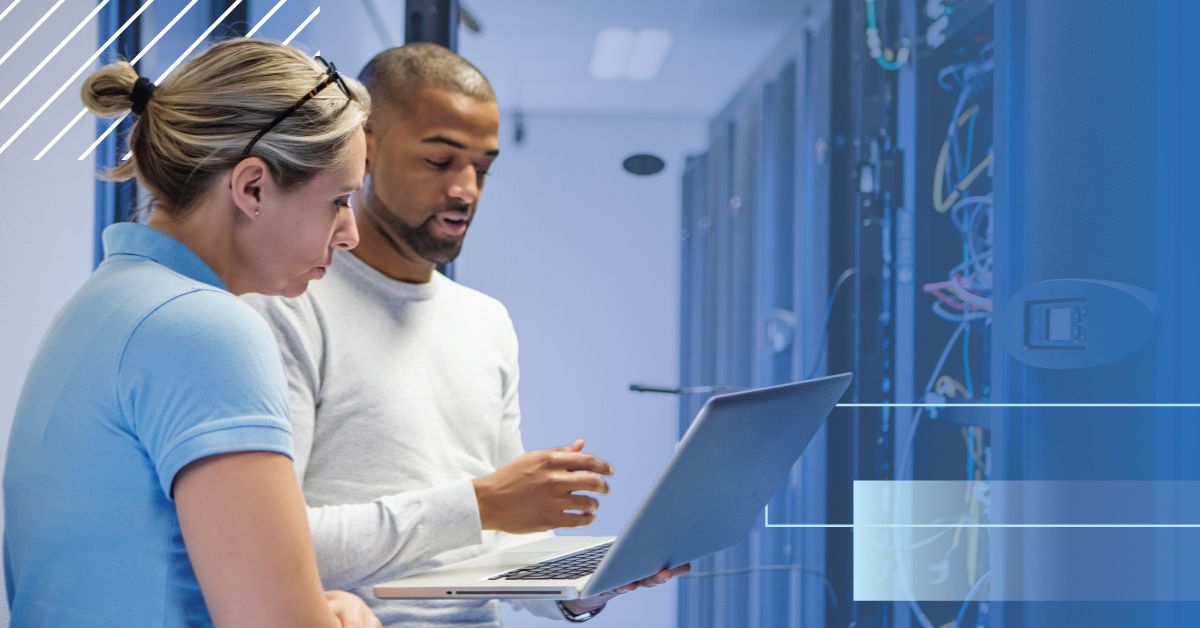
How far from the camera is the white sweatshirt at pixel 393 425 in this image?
0.88 meters

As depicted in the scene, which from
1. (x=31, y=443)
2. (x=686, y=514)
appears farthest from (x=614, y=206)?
(x=31, y=443)

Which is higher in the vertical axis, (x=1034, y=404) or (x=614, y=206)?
(x=614, y=206)

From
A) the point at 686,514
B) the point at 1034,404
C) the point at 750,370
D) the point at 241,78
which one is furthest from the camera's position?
the point at 750,370

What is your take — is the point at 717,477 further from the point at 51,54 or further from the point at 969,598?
the point at 51,54

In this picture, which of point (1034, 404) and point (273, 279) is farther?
point (1034, 404)

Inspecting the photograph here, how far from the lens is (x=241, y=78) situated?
23.6 inches

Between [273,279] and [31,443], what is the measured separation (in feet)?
0.68

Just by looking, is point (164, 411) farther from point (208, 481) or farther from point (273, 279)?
point (273, 279)

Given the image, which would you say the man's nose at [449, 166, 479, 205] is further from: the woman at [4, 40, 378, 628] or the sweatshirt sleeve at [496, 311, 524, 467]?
the woman at [4, 40, 378, 628]

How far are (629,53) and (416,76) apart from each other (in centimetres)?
76

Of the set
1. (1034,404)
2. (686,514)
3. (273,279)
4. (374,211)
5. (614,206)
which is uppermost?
(614,206)

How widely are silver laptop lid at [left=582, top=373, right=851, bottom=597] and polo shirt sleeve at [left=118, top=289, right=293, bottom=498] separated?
1.05 ft

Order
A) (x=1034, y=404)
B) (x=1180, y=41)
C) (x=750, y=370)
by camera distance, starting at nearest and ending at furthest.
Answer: (x=1180, y=41)
(x=1034, y=404)
(x=750, y=370)

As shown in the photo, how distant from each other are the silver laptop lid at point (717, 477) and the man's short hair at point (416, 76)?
0.70 metres
